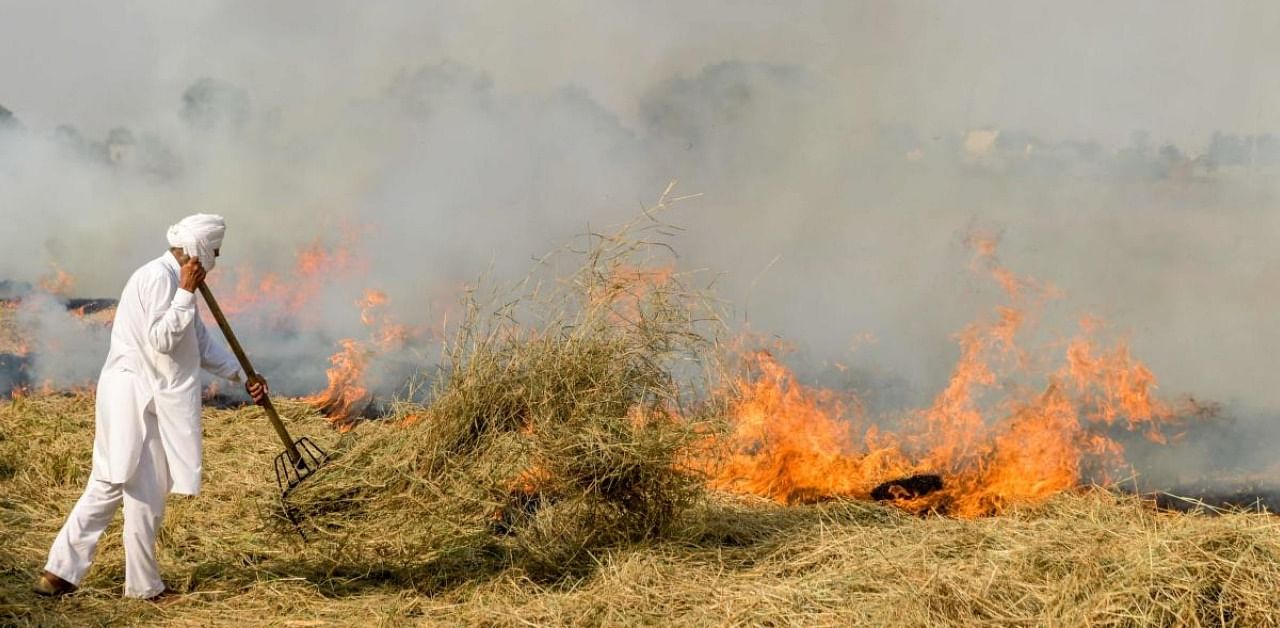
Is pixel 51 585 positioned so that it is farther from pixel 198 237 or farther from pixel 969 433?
pixel 969 433

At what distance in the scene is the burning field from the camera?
3.94 metres

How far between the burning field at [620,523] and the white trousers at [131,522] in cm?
15

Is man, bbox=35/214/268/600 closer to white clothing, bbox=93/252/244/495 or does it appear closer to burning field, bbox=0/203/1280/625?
Answer: white clothing, bbox=93/252/244/495

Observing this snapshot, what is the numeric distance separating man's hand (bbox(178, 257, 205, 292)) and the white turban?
4 centimetres

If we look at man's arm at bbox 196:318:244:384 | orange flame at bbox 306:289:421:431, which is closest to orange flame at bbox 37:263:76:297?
orange flame at bbox 306:289:421:431

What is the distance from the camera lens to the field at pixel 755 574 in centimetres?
376

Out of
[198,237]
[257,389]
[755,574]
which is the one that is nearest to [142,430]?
[257,389]

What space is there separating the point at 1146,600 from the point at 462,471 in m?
2.86

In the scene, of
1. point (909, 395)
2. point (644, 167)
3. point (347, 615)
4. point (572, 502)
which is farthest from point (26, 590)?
point (644, 167)

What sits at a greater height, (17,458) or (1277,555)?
(1277,555)

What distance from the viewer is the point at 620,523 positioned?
4.93 meters

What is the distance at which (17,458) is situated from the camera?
677 centimetres

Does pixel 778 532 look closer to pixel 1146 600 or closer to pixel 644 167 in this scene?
pixel 1146 600

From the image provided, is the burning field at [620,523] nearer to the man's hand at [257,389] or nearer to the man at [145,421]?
the man at [145,421]
